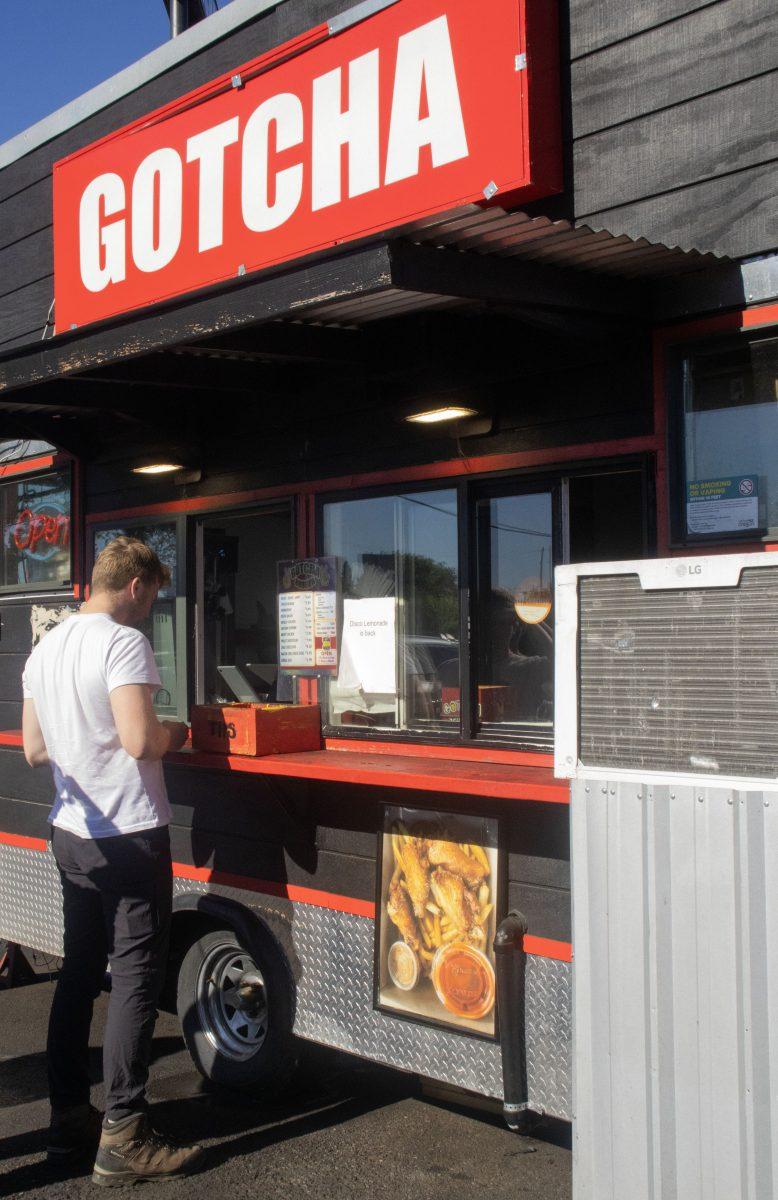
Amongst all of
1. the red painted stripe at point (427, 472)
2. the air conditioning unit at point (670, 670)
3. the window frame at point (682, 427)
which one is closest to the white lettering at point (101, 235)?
the red painted stripe at point (427, 472)

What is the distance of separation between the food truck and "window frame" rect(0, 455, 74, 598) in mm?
666

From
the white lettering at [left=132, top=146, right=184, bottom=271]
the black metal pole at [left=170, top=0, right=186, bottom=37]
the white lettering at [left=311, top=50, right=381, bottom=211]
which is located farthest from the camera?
the black metal pole at [left=170, top=0, right=186, bottom=37]

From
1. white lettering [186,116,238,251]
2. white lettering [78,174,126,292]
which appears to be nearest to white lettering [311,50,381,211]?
white lettering [186,116,238,251]

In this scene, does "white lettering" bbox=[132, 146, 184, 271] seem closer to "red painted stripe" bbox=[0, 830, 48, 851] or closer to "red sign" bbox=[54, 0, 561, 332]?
"red sign" bbox=[54, 0, 561, 332]

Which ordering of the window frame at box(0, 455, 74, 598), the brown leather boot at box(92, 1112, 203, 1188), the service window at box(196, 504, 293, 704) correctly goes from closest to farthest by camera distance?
the brown leather boot at box(92, 1112, 203, 1188), the service window at box(196, 504, 293, 704), the window frame at box(0, 455, 74, 598)

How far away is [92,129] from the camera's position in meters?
7.34

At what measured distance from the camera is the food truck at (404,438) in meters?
4.10

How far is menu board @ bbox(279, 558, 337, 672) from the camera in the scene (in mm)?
5586

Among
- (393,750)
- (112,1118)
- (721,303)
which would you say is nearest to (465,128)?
(721,303)

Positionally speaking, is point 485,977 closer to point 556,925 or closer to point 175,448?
point 556,925

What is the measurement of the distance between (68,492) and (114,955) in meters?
3.80

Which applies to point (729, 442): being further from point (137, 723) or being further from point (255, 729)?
point (137, 723)

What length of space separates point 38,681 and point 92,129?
4.43 m

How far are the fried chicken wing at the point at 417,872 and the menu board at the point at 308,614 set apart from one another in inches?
54.4
